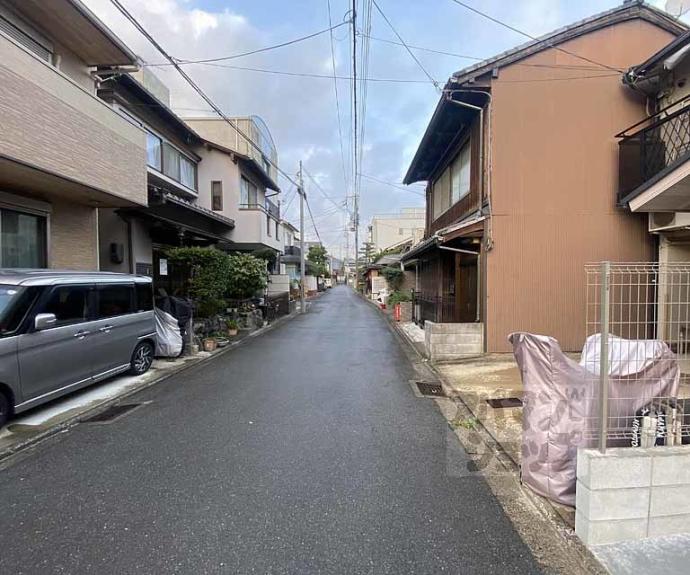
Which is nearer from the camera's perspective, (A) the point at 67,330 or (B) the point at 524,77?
(A) the point at 67,330

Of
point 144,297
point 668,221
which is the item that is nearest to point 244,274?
point 144,297

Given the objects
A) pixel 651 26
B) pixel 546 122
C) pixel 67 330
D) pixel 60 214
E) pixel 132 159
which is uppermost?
pixel 651 26

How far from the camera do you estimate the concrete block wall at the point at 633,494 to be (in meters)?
2.56

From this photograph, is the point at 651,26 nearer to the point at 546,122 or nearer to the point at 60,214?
the point at 546,122

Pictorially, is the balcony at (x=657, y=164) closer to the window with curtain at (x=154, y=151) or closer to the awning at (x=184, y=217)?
the awning at (x=184, y=217)

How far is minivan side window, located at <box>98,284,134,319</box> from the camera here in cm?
629

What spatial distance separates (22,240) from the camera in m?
7.59

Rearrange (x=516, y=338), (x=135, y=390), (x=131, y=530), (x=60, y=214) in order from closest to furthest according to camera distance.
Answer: (x=131, y=530) < (x=516, y=338) < (x=135, y=390) < (x=60, y=214)

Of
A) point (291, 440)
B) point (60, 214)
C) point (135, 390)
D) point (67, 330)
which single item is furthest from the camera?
point (60, 214)

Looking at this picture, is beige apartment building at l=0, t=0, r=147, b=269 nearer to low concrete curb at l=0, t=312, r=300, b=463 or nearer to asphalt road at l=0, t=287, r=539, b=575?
low concrete curb at l=0, t=312, r=300, b=463

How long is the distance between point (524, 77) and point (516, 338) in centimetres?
777

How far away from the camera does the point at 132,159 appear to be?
8883 millimetres

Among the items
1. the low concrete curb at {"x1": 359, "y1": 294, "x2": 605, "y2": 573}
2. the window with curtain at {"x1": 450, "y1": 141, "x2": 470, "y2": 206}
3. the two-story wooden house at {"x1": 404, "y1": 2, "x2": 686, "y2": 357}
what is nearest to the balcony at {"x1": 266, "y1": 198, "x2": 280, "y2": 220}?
the window with curtain at {"x1": 450, "y1": 141, "x2": 470, "y2": 206}

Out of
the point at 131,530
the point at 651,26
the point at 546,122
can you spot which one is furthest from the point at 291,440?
the point at 651,26
